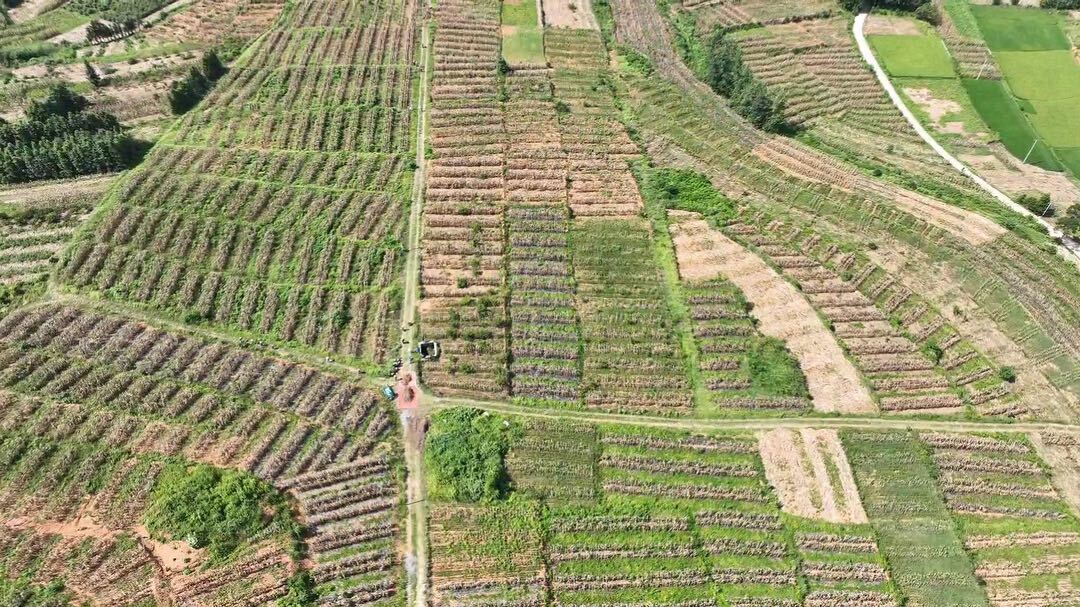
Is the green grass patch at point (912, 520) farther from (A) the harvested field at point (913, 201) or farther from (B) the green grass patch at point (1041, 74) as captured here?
(B) the green grass patch at point (1041, 74)

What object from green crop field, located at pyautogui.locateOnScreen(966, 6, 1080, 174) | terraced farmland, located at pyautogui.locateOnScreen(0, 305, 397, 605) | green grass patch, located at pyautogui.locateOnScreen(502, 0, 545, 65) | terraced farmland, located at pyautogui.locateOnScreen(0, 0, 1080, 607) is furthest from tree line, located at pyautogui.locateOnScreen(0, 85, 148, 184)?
green crop field, located at pyautogui.locateOnScreen(966, 6, 1080, 174)

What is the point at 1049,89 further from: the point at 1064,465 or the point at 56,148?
the point at 56,148

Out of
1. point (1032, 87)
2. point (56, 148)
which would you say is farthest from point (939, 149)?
point (56, 148)

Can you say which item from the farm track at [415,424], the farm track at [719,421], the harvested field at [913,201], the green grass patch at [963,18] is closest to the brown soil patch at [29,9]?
the farm track at [415,424]

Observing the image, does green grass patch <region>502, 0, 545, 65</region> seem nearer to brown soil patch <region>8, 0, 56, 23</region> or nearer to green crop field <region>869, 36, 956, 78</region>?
green crop field <region>869, 36, 956, 78</region>

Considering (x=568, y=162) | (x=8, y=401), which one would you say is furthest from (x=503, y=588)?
(x=568, y=162)

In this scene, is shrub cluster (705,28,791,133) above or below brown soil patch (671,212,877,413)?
above

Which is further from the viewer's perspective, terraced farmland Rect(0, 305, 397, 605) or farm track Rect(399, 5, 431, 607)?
farm track Rect(399, 5, 431, 607)
